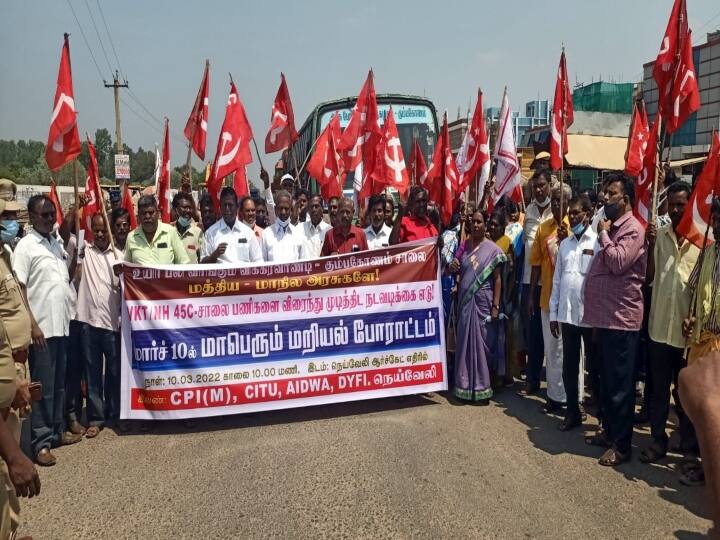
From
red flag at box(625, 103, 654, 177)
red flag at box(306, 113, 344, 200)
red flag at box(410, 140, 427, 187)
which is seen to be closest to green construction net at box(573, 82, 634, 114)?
red flag at box(410, 140, 427, 187)

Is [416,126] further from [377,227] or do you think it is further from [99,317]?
[99,317]

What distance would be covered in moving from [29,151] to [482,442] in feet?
392

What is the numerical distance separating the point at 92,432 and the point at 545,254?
423 cm

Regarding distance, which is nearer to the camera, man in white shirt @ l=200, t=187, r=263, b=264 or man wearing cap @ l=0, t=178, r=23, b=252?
man wearing cap @ l=0, t=178, r=23, b=252

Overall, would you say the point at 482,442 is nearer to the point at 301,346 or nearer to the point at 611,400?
the point at 611,400

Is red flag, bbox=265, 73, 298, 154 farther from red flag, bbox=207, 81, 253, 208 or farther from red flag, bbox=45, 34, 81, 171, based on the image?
red flag, bbox=45, 34, 81, 171

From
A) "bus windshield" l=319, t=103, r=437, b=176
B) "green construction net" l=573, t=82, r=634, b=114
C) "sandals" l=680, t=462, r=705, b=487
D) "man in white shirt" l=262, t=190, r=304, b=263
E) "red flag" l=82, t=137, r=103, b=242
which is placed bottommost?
"sandals" l=680, t=462, r=705, b=487

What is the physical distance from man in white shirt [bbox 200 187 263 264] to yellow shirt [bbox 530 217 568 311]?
8.99 feet

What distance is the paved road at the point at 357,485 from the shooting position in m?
3.22

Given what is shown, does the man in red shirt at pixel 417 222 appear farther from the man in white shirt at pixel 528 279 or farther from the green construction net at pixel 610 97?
the green construction net at pixel 610 97

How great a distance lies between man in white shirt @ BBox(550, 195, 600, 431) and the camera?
4598mm

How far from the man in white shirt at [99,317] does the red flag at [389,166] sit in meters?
3.31

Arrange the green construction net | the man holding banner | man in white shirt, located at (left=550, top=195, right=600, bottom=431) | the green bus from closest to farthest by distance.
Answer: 1. man in white shirt, located at (left=550, top=195, right=600, bottom=431)
2. the man holding banner
3. the green bus
4. the green construction net

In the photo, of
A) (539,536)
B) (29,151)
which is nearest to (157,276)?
(539,536)
